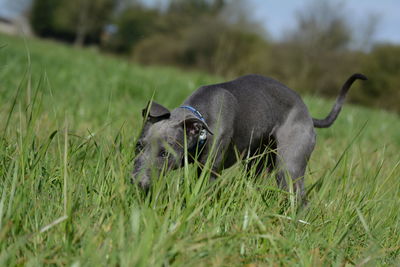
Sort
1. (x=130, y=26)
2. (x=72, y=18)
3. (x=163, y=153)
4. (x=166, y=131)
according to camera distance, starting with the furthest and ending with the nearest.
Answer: (x=72, y=18)
(x=130, y=26)
(x=166, y=131)
(x=163, y=153)

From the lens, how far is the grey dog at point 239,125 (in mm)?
2982

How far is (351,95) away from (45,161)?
2139 cm

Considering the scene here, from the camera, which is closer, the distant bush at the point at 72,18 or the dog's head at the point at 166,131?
the dog's head at the point at 166,131

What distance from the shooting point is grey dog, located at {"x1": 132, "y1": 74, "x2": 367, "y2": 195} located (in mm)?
2982

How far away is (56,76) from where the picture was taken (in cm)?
829

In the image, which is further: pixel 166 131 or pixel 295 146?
pixel 295 146

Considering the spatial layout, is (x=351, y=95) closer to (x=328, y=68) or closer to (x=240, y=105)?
(x=328, y=68)

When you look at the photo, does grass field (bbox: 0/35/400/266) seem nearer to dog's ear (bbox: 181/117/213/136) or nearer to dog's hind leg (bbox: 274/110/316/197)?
dog's ear (bbox: 181/117/213/136)

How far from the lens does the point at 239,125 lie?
3410mm

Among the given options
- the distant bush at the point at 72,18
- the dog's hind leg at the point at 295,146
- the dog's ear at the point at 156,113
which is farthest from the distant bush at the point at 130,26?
the dog's ear at the point at 156,113

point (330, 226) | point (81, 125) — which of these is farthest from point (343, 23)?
point (330, 226)

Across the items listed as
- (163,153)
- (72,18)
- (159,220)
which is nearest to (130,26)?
(72,18)

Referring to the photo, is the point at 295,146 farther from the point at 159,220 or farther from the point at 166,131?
the point at 159,220

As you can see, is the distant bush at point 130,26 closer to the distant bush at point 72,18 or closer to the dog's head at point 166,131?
the distant bush at point 72,18
